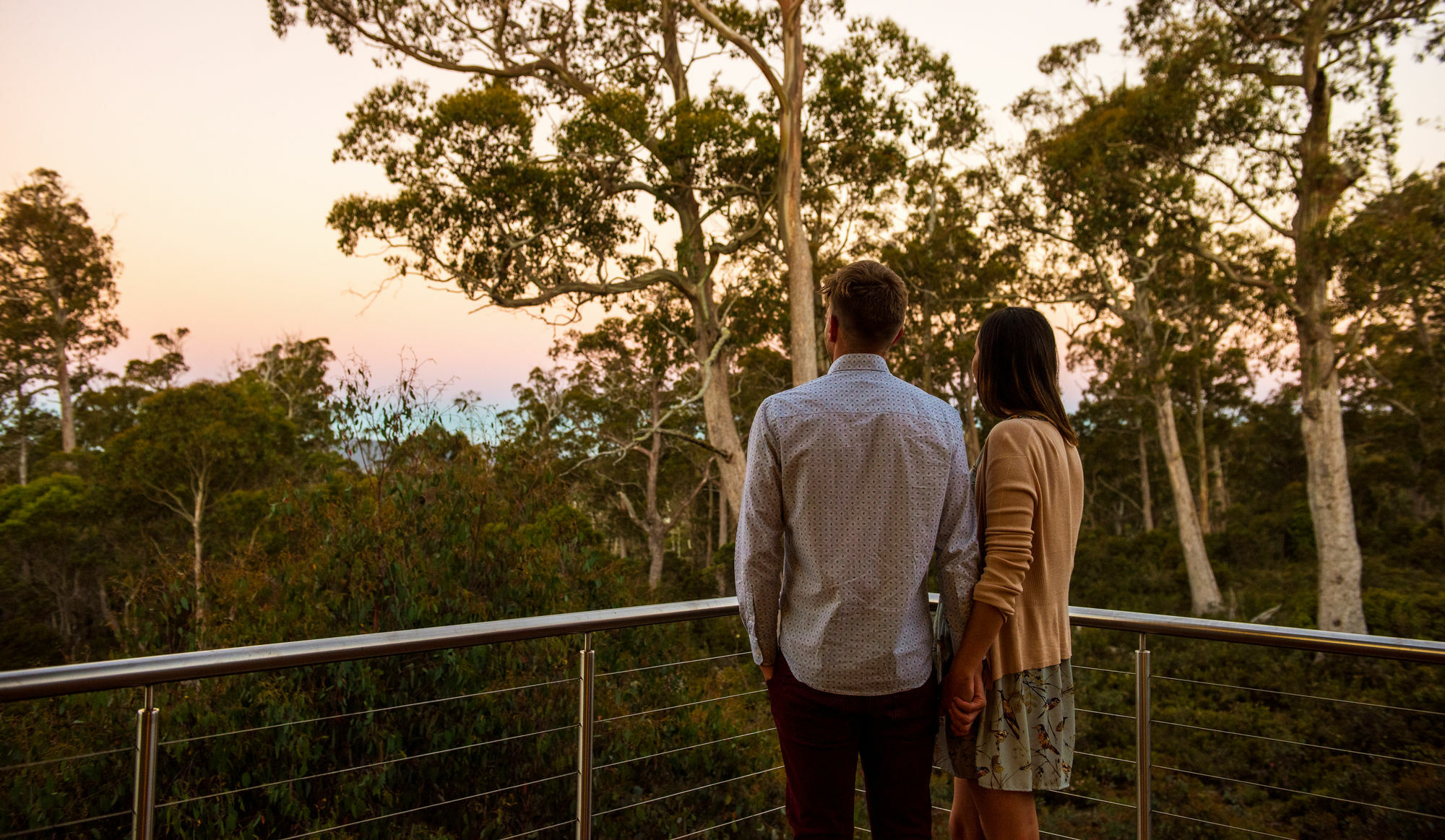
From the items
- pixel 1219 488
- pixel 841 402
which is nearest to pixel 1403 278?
pixel 841 402

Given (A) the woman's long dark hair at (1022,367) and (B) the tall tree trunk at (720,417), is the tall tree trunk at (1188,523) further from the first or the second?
(A) the woman's long dark hair at (1022,367)

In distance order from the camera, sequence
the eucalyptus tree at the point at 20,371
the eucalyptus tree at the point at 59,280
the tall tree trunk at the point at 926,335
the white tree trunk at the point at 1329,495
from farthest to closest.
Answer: the eucalyptus tree at the point at 20,371, the eucalyptus tree at the point at 59,280, the tall tree trunk at the point at 926,335, the white tree trunk at the point at 1329,495

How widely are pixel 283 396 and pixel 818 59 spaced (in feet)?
65.6

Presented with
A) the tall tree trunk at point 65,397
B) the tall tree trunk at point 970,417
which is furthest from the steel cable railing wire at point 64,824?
the tall tree trunk at point 65,397

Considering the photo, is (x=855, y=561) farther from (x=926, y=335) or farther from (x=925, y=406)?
(x=926, y=335)

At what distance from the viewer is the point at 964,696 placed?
1.57m

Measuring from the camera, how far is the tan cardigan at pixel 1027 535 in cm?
152

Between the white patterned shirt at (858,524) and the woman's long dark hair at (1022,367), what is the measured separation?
153mm

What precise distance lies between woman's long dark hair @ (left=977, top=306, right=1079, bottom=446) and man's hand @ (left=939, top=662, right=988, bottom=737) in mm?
486

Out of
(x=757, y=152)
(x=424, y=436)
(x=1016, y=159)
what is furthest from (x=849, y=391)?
(x=1016, y=159)

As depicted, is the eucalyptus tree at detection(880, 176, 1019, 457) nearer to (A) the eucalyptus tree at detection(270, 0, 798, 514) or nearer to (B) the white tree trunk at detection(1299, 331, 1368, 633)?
(B) the white tree trunk at detection(1299, 331, 1368, 633)

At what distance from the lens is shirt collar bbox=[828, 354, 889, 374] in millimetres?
1565

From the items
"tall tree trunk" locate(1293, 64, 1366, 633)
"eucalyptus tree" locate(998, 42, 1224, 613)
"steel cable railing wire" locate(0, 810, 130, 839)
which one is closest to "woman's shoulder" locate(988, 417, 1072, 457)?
"steel cable railing wire" locate(0, 810, 130, 839)

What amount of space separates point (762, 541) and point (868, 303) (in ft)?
1.59
